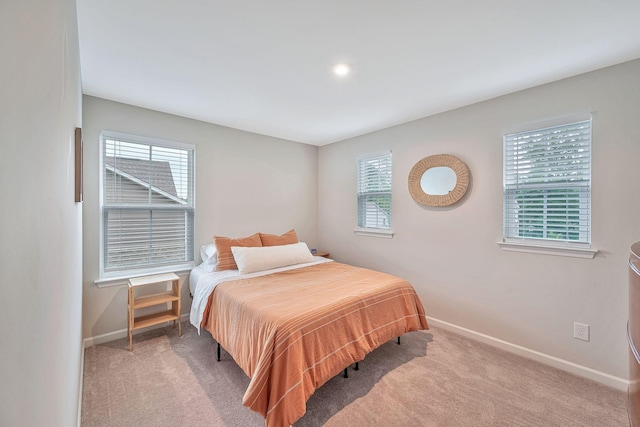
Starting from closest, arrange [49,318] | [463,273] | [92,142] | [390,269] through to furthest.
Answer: [49,318]
[92,142]
[463,273]
[390,269]

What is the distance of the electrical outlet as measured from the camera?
7.27 feet

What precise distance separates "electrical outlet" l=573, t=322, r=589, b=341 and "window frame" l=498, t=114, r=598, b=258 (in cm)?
58

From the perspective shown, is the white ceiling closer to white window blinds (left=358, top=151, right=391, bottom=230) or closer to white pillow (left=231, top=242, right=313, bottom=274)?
white window blinds (left=358, top=151, right=391, bottom=230)

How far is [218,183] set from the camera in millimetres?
3531

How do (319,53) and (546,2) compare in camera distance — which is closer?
(546,2)

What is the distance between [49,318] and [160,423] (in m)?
1.43

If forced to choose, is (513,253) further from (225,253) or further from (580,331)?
(225,253)

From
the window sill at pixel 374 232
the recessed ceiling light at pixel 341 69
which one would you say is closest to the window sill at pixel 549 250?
the window sill at pixel 374 232

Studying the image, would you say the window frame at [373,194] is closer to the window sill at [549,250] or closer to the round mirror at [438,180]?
the round mirror at [438,180]

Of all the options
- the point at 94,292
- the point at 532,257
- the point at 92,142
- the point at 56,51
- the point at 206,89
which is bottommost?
the point at 94,292

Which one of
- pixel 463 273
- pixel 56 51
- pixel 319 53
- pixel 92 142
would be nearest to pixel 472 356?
pixel 463 273

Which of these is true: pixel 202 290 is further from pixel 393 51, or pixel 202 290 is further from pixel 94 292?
pixel 393 51

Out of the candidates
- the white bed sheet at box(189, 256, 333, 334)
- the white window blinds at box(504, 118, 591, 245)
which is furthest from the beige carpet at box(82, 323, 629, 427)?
the white window blinds at box(504, 118, 591, 245)

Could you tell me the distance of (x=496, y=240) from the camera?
106 inches
